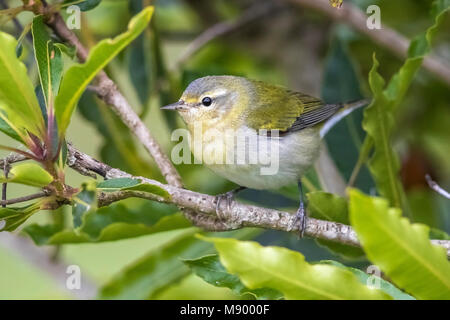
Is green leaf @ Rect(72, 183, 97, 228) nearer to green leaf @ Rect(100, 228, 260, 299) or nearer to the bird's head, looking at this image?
green leaf @ Rect(100, 228, 260, 299)

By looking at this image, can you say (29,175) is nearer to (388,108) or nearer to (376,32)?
(388,108)

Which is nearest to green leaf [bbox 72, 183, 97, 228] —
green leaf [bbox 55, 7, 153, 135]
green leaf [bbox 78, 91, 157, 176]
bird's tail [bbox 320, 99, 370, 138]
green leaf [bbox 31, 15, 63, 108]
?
green leaf [bbox 55, 7, 153, 135]

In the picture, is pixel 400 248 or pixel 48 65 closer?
pixel 400 248

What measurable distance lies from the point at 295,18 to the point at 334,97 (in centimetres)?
77

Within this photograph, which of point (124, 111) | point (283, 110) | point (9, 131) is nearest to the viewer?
point (9, 131)

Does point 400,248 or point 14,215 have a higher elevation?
point 14,215

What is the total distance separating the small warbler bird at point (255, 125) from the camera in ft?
8.70

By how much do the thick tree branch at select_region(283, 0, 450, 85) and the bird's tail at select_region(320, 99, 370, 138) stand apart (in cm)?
27

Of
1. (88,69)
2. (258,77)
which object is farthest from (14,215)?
(258,77)

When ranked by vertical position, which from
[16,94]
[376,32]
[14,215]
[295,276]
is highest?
[376,32]

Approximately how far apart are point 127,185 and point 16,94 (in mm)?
346

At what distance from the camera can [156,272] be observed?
8.74 feet

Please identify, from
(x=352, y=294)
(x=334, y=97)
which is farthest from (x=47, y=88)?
(x=334, y=97)

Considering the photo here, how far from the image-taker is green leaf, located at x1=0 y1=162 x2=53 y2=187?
1592 millimetres
